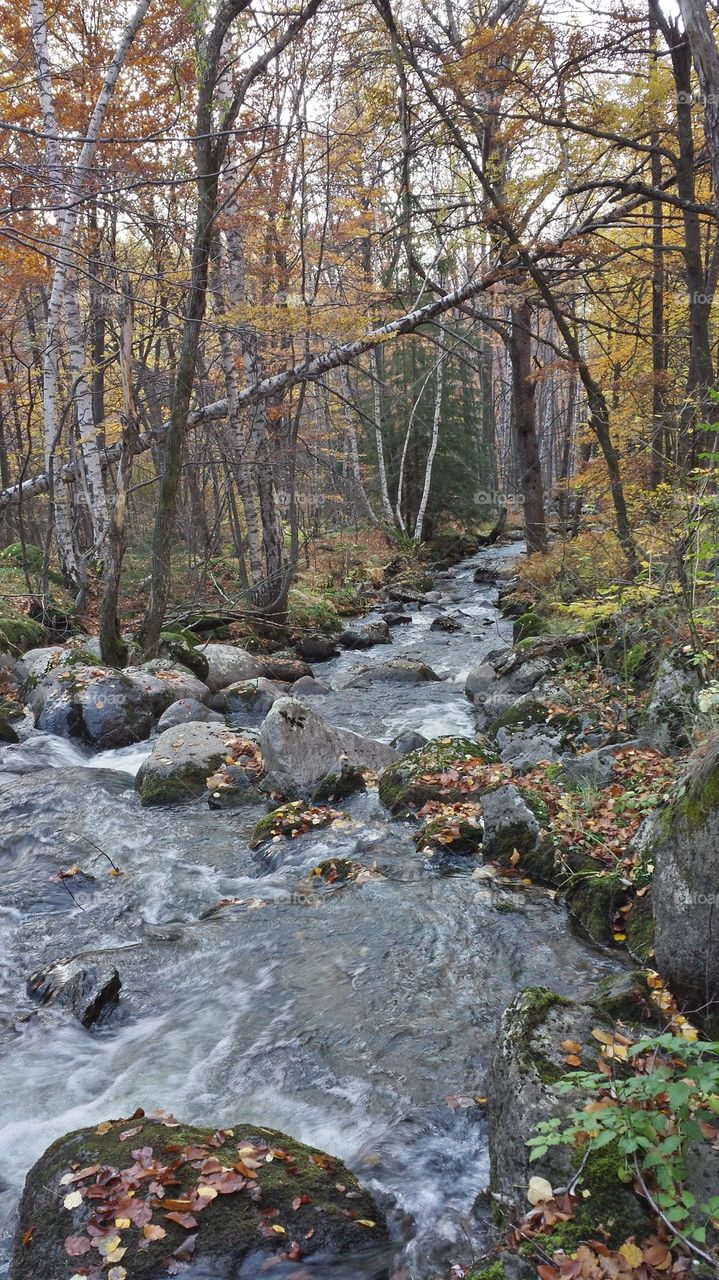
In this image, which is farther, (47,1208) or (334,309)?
(334,309)

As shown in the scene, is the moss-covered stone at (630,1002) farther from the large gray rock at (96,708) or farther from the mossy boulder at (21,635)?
the mossy boulder at (21,635)

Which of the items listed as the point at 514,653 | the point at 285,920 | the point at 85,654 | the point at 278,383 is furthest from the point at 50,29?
the point at 285,920

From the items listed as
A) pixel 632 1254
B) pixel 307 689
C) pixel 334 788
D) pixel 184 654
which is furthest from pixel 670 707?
pixel 184 654

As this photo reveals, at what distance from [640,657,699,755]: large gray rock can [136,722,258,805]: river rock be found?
4.38 metres

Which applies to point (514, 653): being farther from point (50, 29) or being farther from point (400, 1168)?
point (50, 29)

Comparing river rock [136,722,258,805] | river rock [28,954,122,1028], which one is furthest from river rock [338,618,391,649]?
river rock [28,954,122,1028]

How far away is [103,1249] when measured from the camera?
2.48m

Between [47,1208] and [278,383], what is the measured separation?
12.3 metres

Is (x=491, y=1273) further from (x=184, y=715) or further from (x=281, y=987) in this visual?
(x=184, y=715)

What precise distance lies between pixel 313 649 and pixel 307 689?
9.77 feet

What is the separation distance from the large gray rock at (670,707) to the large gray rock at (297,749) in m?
3.01

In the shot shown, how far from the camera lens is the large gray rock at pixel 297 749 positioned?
7500 mm

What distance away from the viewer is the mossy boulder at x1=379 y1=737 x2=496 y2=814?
22.2ft

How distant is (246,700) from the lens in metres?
10.5
